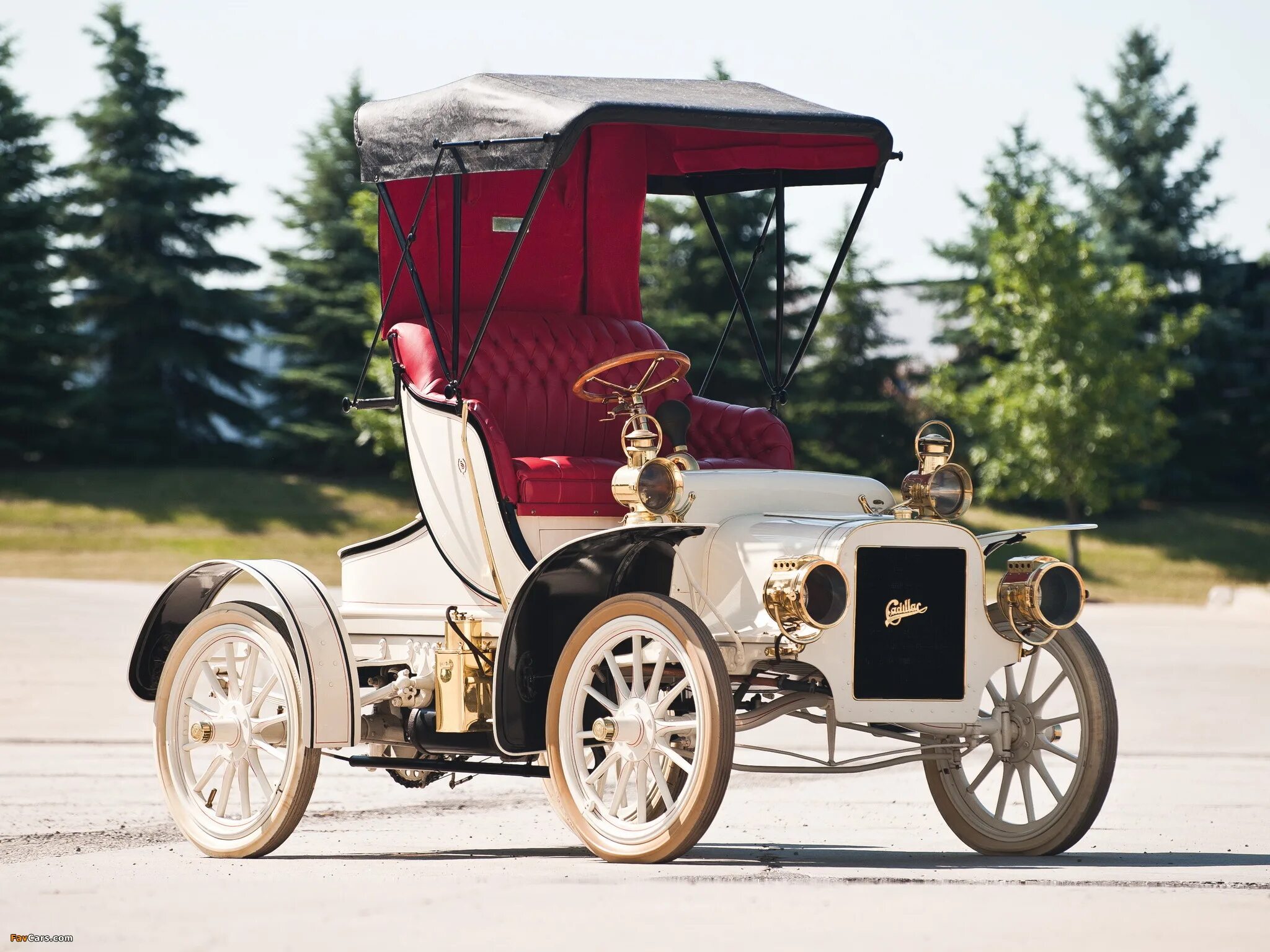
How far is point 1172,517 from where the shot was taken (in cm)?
4503

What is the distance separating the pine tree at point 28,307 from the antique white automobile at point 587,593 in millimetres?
37382

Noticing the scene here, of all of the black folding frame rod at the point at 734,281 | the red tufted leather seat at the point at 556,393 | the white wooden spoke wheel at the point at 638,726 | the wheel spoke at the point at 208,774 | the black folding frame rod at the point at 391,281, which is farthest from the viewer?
the black folding frame rod at the point at 734,281

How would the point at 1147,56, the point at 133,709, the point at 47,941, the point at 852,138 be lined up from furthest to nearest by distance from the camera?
1. the point at 1147,56
2. the point at 133,709
3. the point at 852,138
4. the point at 47,941

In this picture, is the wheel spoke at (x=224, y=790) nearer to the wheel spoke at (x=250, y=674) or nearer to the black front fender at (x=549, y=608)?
the wheel spoke at (x=250, y=674)

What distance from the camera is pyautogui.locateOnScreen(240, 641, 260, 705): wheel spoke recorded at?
718 cm

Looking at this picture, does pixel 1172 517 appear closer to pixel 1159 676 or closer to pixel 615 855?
pixel 1159 676

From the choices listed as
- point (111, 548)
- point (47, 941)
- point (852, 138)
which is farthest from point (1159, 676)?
point (111, 548)

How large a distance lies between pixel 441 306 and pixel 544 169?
5.81 feet

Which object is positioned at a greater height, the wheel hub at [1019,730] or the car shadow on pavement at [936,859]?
the wheel hub at [1019,730]

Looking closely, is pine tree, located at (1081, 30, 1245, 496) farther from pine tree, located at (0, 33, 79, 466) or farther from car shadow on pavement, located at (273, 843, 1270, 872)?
car shadow on pavement, located at (273, 843, 1270, 872)

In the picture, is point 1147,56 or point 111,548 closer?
point 111,548

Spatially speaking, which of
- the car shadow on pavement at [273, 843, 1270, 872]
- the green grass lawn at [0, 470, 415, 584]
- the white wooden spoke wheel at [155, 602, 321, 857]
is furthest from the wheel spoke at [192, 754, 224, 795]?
the green grass lawn at [0, 470, 415, 584]

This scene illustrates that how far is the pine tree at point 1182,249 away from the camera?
46125 millimetres

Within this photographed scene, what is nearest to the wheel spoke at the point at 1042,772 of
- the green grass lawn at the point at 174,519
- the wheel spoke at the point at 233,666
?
the wheel spoke at the point at 233,666
